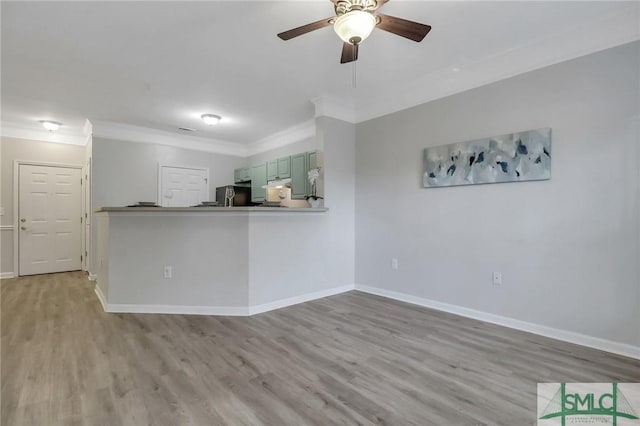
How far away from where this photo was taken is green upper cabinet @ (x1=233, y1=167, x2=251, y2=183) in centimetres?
629

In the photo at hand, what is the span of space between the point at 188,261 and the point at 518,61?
3.85 meters

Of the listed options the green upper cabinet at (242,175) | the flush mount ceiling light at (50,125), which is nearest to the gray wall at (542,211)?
the green upper cabinet at (242,175)

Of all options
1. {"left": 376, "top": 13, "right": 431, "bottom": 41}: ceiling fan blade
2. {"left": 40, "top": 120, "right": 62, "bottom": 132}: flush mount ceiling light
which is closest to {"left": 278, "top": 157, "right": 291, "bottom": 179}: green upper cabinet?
{"left": 376, "top": 13, "right": 431, "bottom": 41}: ceiling fan blade

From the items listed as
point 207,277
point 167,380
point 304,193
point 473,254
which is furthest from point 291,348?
point 304,193

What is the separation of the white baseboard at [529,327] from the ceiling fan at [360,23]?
104 inches

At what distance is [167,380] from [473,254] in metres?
2.91

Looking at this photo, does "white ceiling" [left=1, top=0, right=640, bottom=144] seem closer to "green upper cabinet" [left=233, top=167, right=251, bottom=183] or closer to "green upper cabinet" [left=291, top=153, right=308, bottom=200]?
"green upper cabinet" [left=291, top=153, right=308, bottom=200]

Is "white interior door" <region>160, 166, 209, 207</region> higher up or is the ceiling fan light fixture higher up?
the ceiling fan light fixture

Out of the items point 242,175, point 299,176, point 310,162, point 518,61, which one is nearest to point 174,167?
point 242,175

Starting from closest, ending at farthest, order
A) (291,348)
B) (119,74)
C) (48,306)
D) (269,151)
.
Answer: (291,348) → (119,74) → (48,306) → (269,151)

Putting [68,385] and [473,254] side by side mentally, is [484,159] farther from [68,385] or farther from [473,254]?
[68,385]

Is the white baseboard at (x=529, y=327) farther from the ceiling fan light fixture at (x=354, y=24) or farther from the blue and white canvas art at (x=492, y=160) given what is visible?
the ceiling fan light fixture at (x=354, y=24)

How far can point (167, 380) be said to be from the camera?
199 centimetres

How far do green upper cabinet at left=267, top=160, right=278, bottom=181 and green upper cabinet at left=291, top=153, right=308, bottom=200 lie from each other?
0.50 meters
